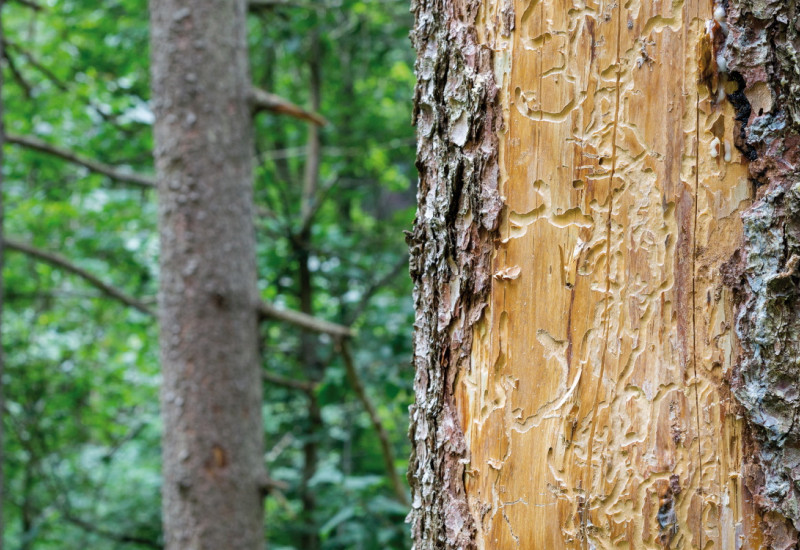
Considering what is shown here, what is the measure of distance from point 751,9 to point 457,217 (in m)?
0.44

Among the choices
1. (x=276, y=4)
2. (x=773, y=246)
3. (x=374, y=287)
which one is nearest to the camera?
(x=773, y=246)

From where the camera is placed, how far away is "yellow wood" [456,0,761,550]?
2.69ft

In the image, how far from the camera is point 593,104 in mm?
845

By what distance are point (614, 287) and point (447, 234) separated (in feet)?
0.78

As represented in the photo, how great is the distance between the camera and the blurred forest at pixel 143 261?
3738 millimetres

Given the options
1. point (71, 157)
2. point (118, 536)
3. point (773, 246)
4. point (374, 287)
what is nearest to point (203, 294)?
point (374, 287)

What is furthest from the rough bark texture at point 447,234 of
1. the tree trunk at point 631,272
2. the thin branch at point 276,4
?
the thin branch at point 276,4

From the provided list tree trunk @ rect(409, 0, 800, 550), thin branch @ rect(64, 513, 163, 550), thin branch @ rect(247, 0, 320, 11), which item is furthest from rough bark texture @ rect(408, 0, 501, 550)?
thin branch @ rect(64, 513, 163, 550)

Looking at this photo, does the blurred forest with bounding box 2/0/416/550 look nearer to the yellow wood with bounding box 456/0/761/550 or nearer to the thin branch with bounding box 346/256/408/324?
the thin branch with bounding box 346/256/408/324

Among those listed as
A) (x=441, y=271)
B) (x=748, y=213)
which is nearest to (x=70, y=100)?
(x=441, y=271)

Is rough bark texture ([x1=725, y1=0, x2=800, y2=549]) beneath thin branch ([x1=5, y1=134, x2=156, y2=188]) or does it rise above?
beneath

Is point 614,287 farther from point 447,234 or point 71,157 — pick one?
point 71,157

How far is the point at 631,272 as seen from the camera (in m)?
0.84

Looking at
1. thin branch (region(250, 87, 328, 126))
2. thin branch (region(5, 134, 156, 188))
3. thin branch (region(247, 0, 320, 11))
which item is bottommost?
thin branch (region(5, 134, 156, 188))
